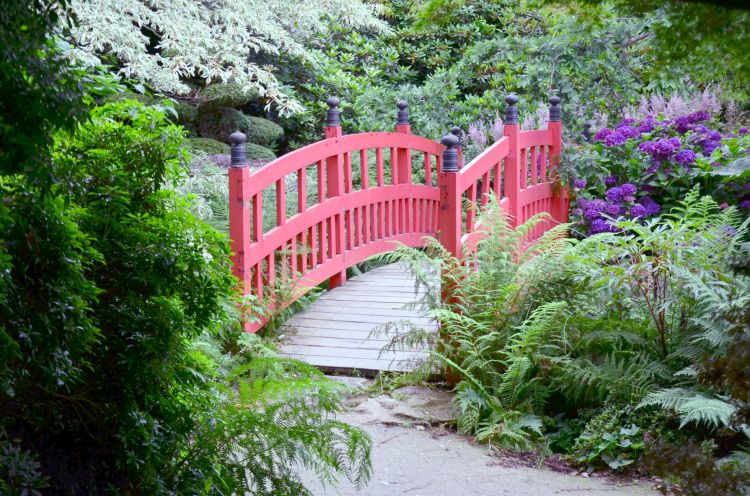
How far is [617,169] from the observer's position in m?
8.59

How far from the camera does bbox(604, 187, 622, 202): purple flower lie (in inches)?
321

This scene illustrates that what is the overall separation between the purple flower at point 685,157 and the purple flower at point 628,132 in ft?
2.22

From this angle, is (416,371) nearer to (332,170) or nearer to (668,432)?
(668,432)

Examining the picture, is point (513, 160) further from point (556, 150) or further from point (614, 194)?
point (614, 194)

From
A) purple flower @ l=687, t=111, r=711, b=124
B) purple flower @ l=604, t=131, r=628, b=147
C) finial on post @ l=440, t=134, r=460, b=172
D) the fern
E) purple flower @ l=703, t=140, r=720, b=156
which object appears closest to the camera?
the fern

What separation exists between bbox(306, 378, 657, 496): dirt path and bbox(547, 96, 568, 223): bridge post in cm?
362

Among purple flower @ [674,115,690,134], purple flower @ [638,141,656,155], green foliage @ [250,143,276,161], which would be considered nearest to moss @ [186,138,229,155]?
green foliage @ [250,143,276,161]

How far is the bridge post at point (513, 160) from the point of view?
7152 mm

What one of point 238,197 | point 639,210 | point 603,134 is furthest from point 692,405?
point 603,134

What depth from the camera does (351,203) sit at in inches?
290

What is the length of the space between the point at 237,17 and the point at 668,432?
224 inches

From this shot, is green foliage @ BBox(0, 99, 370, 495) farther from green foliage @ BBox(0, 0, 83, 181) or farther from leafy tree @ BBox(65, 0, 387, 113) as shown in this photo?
leafy tree @ BBox(65, 0, 387, 113)

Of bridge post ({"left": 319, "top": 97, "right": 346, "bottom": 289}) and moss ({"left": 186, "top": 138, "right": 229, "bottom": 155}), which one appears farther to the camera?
moss ({"left": 186, "top": 138, "right": 229, "bottom": 155})

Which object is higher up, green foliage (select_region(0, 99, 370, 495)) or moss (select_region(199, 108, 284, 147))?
moss (select_region(199, 108, 284, 147))
